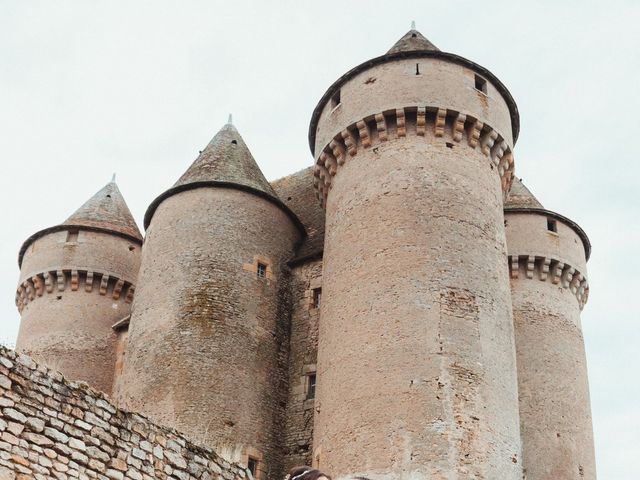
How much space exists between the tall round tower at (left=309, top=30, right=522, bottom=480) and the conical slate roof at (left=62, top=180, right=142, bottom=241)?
788 centimetres

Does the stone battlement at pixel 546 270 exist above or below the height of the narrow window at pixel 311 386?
above

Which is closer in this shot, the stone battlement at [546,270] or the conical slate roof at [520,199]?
the stone battlement at [546,270]

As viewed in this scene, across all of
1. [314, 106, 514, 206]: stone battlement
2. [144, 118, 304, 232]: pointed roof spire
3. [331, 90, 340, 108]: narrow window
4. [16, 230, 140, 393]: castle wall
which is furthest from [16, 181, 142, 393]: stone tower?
[314, 106, 514, 206]: stone battlement

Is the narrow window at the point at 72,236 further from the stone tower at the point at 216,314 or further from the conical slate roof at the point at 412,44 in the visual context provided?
the conical slate roof at the point at 412,44

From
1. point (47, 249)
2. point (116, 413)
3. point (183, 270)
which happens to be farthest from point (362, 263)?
point (47, 249)

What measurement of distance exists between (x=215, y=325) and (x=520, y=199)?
842 cm

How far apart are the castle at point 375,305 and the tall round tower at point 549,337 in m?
0.04

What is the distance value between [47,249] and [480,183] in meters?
12.9

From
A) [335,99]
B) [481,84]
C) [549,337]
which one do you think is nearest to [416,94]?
[481,84]

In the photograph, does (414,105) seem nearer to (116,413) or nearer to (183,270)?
(183,270)

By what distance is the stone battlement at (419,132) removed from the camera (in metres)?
17.6

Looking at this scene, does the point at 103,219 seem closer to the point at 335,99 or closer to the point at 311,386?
the point at 335,99

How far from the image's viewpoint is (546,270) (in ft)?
67.9

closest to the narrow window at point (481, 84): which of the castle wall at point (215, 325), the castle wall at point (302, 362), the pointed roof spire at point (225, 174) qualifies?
the castle wall at point (302, 362)
